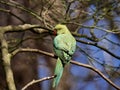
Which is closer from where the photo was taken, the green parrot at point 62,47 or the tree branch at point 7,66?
the tree branch at point 7,66

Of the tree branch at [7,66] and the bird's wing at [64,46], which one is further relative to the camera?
the bird's wing at [64,46]

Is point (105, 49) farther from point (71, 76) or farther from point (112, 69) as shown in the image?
point (71, 76)

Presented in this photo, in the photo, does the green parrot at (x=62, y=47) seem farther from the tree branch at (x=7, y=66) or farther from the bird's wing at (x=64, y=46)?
the tree branch at (x=7, y=66)

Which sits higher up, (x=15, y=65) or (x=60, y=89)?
(x=15, y=65)

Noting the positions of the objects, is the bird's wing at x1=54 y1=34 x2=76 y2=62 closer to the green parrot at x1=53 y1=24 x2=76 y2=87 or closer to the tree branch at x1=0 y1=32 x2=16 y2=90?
the green parrot at x1=53 y1=24 x2=76 y2=87

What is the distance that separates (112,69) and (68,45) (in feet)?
3.53

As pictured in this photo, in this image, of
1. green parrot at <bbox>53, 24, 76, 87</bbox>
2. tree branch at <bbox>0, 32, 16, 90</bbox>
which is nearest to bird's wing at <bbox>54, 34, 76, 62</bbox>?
green parrot at <bbox>53, 24, 76, 87</bbox>

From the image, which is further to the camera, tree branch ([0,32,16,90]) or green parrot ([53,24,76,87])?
green parrot ([53,24,76,87])

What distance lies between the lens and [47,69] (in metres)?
3.99

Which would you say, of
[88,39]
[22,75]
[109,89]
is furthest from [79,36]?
[109,89]

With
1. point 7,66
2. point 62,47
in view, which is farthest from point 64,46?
point 7,66

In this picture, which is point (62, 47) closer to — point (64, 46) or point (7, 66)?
point (64, 46)

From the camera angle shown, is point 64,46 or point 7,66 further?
point 64,46

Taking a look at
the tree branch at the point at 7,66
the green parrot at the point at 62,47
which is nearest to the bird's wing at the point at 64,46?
the green parrot at the point at 62,47
